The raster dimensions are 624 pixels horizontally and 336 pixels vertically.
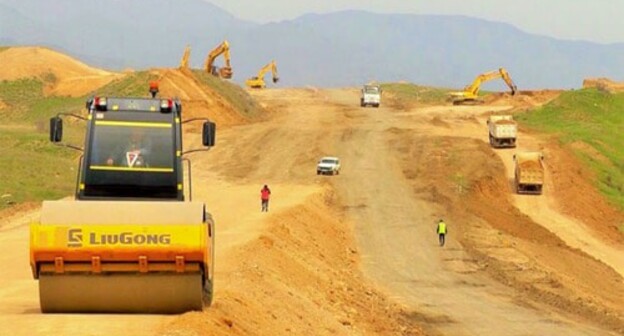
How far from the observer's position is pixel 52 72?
11888cm

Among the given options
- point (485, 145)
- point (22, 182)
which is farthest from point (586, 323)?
point (485, 145)

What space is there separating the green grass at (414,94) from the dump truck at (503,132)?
40.0 metres

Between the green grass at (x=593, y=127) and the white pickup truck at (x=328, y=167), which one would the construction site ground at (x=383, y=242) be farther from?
the green grass at (x=593, y=127)

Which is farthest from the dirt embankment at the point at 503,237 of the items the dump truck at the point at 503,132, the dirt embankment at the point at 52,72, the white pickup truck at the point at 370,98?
the dirt embankment at the point at 52,72

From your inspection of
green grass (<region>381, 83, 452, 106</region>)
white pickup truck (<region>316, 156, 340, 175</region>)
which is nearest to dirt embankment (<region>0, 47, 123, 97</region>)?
green grass (<region>381, 83, 452, 106</region>)

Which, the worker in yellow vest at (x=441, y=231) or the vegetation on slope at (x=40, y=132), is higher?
the vegetation on slope at (x=40, y=132)

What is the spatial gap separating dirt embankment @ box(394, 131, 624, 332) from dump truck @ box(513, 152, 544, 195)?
118 cm

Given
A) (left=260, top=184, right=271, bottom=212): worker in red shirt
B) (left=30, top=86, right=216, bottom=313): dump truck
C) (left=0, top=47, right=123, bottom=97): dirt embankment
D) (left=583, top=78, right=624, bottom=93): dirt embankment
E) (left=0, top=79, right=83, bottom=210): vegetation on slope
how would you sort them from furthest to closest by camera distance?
(left=583, top=78, right=624, bottom=93): dirt embankment
(left=0, top=47, right=123, bottom=97): dirt embankment
(left=0, top=79, right=83, bottom=210): vegetation on slope
(left=260, top=184, right=271, bottom=212): worker in red shirt
(left=30, top=86, right=216, bottom=313): dump truck

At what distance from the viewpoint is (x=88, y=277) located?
66.6ft

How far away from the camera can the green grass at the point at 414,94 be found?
14046cm

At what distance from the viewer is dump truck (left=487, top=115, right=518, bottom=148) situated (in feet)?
288

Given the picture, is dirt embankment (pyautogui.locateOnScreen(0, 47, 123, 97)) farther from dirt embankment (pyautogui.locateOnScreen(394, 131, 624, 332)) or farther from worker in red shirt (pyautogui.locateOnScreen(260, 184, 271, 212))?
worker in red shirt (pyautogui.locateOnScreen(260, 184, 271, 212))

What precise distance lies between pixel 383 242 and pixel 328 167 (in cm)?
1971

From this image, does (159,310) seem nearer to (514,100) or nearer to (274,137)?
(274,137)
